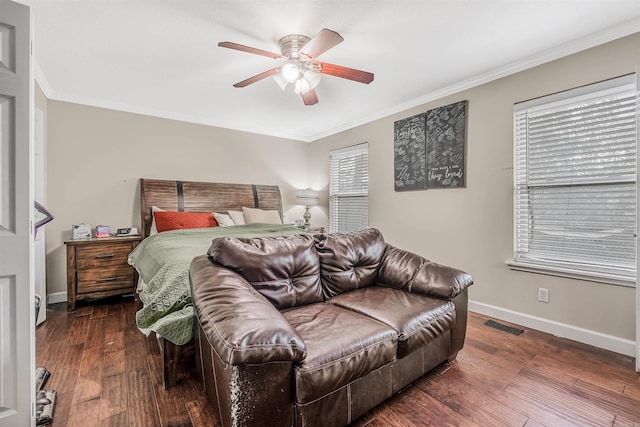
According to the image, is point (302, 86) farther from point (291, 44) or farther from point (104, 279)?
point (104, 279)

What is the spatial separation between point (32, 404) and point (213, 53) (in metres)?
2.59

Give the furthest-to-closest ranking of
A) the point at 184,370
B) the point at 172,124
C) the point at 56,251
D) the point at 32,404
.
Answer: the point at 172,124 → the point at 56,251 → the point at 184,370 → the point at 32,404

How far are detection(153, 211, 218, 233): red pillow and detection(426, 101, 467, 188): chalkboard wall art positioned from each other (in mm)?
2926

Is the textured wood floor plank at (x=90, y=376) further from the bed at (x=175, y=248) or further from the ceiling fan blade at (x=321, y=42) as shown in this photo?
the ceiling fan blade at (x=321, y=42)

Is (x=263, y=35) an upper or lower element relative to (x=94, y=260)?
upper

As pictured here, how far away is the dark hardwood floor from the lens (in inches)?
60.6

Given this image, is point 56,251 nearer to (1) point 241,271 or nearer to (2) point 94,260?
(2) point 94,260

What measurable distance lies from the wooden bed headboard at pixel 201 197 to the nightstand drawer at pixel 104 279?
21.2 inches

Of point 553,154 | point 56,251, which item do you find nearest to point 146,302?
point 56,251

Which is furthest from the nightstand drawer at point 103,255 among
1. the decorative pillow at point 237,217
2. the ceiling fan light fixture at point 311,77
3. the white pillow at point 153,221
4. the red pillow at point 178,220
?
the ceiling fan light fixture at point 311,77

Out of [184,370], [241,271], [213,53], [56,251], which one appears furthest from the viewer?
[56,251]

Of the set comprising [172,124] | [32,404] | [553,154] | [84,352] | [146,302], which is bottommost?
[84,352]

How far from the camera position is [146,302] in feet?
6.44

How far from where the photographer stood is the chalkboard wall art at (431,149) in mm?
3172
